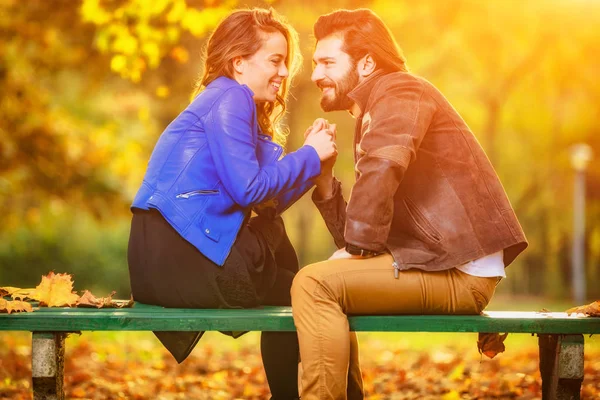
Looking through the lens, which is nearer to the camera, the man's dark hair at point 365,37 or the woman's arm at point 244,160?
the woman's arm at point 244,160

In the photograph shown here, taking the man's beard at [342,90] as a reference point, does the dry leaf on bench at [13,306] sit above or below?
below

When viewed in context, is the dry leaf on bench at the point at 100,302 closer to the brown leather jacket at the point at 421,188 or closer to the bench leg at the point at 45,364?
the bench leg at the point at 45,364

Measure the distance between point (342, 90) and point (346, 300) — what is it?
1.04 metres

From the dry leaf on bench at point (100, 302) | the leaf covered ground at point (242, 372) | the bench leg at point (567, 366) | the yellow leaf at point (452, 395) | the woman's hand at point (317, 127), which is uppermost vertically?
the woman's hand at point (317, 127)

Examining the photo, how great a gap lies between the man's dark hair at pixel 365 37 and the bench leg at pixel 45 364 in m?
1.90

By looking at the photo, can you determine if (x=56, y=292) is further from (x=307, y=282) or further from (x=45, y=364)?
(x=307, y=282)

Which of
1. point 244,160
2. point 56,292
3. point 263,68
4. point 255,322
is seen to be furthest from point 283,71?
point 56,292

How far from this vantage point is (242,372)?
6.74 m

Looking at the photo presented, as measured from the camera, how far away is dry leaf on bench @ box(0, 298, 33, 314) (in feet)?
12.3

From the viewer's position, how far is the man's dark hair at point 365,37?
3.92 m

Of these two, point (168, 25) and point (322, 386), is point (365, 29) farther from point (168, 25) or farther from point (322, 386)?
point (168, 25)

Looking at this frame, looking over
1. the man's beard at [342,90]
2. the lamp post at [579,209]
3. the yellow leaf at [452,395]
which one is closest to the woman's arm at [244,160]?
the man's beard at [342,90]

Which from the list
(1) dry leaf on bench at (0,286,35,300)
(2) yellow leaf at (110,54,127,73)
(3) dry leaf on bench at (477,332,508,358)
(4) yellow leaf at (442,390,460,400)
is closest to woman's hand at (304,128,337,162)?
(3) dry leaf on bench at (477,332,508,358)

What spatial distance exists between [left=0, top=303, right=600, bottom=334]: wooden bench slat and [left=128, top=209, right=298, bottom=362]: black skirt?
0.13 metres
